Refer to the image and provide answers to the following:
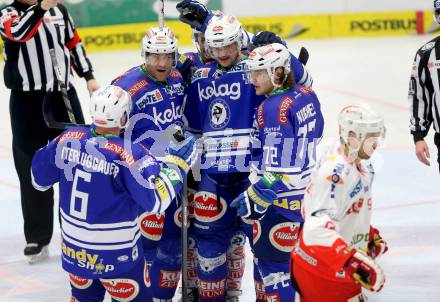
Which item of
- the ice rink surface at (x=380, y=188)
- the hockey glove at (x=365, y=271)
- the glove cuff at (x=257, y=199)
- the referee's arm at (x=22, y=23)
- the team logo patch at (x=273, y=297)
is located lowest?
the ice rink surface at (x=380, y=188)

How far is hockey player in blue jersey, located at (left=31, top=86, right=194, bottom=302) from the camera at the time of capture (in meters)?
4.31

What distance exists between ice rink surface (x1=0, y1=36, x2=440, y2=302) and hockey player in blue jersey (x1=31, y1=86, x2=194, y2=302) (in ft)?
2.80

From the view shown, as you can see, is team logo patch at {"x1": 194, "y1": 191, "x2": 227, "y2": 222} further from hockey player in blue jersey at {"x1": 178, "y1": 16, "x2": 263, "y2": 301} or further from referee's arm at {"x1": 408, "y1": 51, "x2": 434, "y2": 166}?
referee's arm at {"x1": 408, "y1": 51, "x2": 434, "y2": 166}

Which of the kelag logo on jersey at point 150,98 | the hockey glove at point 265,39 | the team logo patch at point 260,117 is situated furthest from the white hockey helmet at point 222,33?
the team logo patch at point 260,117

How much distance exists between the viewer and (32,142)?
6.34 metres

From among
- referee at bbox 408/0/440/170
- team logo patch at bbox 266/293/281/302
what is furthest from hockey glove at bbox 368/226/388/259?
referee at bbox 408/0/440/170

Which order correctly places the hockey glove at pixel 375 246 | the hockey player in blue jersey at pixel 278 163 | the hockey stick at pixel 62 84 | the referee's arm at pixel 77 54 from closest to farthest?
the hockey glove at pixel 375 246
the hockey player in blue jersey at pixel 278 163
the hockey stick at pixel 62 84
the referee's arm at pixel 77 54

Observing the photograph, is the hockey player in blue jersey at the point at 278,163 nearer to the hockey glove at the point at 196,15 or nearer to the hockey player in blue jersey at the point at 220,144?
the hockey player in blue jersey at the point at 220,144

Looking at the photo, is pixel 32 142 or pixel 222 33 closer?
pixel 222 33

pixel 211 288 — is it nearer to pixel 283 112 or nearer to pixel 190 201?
pixel 190 201

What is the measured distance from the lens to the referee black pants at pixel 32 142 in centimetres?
631

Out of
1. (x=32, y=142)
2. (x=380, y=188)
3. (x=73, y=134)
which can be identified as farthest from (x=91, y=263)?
(x=380, y=188)

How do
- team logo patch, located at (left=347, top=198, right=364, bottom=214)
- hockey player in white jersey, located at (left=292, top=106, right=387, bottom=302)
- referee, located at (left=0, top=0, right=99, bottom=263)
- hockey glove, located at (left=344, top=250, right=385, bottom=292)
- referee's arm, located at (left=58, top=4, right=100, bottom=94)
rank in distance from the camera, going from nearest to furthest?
1. hockey glove, located at (left=344, top=250, right=385, bottom=292)
2. hockey player in white jersey, located at (left=292, top=106, right=387, bottom=302)
3. team logo patch, located at (left=347, top=198, right=364, bottom=214)
4. referee, located at (left=0, top=0, right=99, bottom=263)
5. referee's arm, located at (left=58, top=4, right=100, bottom=94)

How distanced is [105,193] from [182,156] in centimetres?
51
